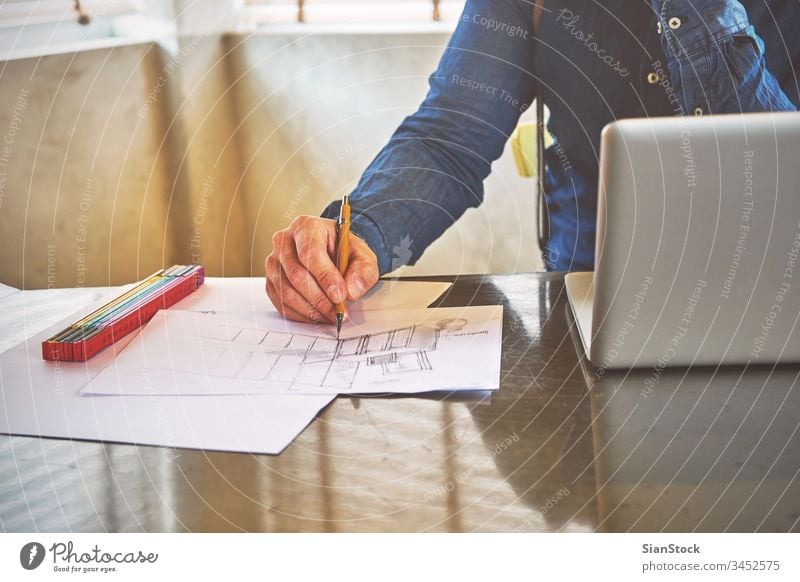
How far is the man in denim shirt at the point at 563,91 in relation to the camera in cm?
80

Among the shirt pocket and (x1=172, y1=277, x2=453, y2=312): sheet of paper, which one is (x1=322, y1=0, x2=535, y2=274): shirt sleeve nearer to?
(x1=172, y1=277, x2=453, y2=312): sheet of paper

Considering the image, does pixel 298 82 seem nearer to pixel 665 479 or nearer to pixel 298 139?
pixel 298 139

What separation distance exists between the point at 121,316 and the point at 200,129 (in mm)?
1553

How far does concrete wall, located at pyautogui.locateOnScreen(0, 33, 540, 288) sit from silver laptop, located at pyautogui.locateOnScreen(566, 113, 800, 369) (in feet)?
4.68

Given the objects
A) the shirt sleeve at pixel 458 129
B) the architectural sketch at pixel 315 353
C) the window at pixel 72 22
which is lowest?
the architectural sketch at pixel 315 353

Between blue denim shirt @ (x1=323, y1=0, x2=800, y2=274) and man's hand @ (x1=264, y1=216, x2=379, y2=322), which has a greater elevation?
blue denim shirt @ (x1=323, y1=0, x2=800, y2=274)

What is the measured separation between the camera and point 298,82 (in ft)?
7.17

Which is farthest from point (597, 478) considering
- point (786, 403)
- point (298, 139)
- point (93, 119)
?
point (298, 139)

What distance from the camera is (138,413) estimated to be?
1.67 feet

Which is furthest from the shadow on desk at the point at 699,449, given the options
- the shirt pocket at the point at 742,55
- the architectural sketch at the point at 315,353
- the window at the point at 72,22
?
the window at the point at 72,22

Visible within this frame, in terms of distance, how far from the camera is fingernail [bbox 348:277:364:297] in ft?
2.35

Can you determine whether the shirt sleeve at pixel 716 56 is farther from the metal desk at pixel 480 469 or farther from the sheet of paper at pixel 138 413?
the sheet of paper at pixel 138 413

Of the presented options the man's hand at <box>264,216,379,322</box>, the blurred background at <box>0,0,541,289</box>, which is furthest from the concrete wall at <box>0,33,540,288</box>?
the man's hand at <box>264,216,379,322</box>

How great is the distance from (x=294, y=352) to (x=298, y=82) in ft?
5.55
